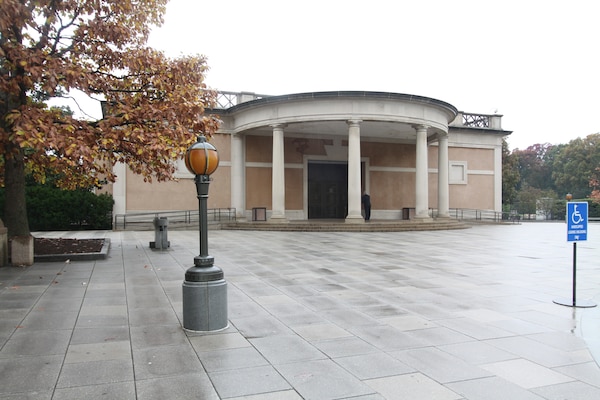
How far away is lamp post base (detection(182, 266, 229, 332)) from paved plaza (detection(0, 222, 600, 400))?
5.4 inches

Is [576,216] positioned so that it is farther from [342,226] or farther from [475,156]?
[475,156]

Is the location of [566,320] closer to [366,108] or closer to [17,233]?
[17,233]

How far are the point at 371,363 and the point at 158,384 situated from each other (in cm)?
198

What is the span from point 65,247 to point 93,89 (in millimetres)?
4510

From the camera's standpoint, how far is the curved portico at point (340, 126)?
22359 millimetres

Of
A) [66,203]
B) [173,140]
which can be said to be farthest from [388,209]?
[173,140]

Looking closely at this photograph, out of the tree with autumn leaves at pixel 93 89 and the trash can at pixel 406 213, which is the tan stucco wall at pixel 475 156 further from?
the tree with autumn leaves at pixel 93 89

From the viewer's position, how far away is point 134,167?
12.8 metres

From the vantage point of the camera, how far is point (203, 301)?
17.5ft

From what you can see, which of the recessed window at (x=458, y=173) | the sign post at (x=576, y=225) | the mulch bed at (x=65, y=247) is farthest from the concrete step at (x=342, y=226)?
the sign post at (x=576, y=225)

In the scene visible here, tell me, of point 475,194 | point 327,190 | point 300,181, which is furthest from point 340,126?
point 475,194

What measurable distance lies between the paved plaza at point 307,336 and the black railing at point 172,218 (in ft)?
45.4

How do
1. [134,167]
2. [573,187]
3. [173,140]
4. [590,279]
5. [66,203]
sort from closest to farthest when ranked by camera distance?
[590,279], [173,140], [134,167], [66,203], [573,187]

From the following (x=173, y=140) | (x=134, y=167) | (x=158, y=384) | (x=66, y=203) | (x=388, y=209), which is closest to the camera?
(x=158, y=384)
